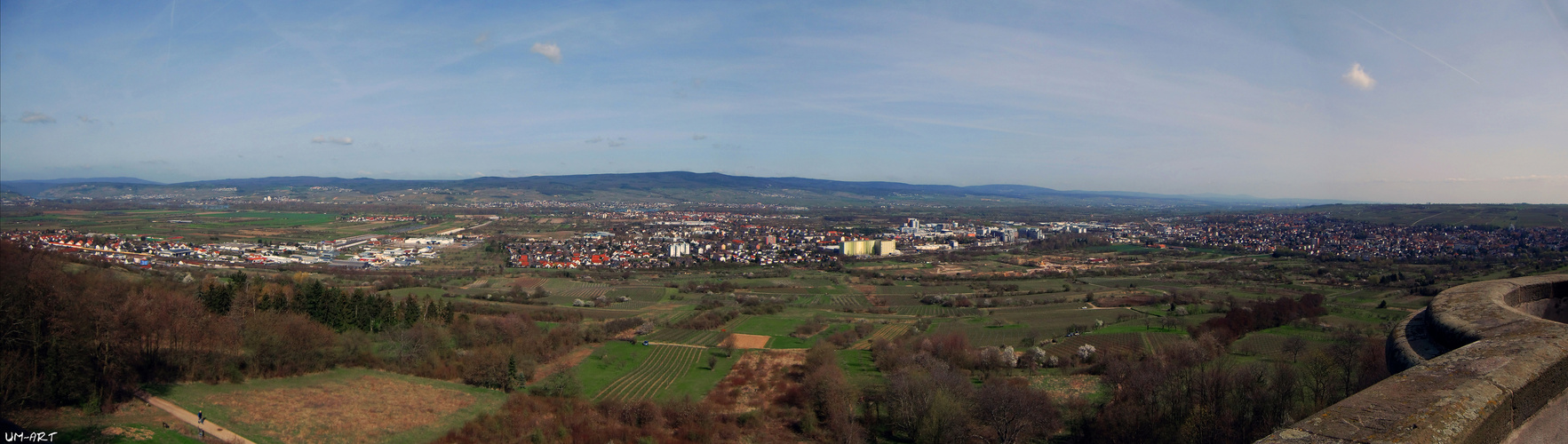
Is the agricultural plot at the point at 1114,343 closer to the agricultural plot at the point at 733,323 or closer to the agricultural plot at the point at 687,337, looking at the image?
the agricultural plot at the point at 687,337

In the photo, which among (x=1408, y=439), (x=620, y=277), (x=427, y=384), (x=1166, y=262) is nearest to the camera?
(x=1408, y=439)

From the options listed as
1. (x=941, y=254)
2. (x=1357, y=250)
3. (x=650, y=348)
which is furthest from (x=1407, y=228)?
(x=650, y=348)

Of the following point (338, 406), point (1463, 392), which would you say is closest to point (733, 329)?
point (338, 406)

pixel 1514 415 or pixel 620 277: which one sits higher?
pixel 1514 415

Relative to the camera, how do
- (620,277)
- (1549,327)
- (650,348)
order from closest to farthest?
(1549,327)
(650,348)
(620,277)

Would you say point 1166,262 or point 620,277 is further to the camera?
point 1166,262

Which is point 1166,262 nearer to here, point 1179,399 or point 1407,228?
point 1407,228
